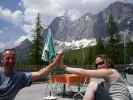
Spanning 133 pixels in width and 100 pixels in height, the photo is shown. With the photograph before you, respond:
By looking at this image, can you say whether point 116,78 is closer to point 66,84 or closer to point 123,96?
point 123,96

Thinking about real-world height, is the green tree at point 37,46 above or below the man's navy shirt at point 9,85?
above

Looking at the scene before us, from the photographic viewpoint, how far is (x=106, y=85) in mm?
5531

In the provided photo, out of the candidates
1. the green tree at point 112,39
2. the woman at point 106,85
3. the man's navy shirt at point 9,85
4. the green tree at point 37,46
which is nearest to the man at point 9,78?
the man's navy shirt at point 9,85

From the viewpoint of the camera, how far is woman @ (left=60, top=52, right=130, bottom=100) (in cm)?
536

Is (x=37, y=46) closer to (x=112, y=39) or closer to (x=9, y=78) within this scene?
(x=112, y=39)

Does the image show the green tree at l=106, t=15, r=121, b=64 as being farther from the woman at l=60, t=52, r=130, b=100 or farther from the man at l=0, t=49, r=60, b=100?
the man at l=0, t=49, r=60, b=100

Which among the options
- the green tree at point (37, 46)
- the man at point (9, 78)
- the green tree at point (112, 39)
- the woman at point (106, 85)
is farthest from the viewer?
the green tree at point (112, 39)

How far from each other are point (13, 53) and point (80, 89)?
12.0 m

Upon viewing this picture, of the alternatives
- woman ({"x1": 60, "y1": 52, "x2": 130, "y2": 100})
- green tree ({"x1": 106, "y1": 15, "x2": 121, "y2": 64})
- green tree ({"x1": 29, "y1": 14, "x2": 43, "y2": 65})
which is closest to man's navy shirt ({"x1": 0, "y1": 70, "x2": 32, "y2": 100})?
woman ({"x1": 60, "y1": 52, "x2": 130, "y2": 100})

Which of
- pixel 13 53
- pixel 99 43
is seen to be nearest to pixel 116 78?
pixel 13 53

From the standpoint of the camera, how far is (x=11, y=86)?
4.39 metres

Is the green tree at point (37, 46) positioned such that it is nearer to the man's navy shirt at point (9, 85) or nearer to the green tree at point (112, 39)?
the green tree at point (112, 39)

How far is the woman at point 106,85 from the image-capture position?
211 inches

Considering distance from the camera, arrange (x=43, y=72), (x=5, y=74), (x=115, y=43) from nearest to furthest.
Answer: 1. (x=5, y=74)
2. (x=43, y=72)
3. (x=115, y=43)
